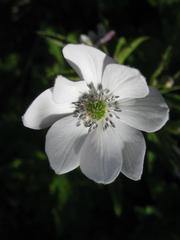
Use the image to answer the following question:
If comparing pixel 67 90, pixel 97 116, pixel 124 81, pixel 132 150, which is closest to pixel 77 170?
pixel 97 116

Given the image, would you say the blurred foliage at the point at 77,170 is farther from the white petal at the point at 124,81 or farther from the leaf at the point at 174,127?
the white petal at the point at 124,81

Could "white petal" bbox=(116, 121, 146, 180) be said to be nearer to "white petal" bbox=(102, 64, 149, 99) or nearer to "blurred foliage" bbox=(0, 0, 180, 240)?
"white petal" bbox=(102, 64, 149, 99)

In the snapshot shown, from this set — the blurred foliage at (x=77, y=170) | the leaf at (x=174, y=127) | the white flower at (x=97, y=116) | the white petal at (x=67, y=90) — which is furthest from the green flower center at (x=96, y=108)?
the leaf at (x=174, y=127)

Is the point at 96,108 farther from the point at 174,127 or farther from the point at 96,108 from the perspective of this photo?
the point at 174,127

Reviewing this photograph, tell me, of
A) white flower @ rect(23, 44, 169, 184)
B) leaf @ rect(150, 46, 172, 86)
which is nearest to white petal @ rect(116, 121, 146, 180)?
white flower @ rect(23, 44, 169, 184)

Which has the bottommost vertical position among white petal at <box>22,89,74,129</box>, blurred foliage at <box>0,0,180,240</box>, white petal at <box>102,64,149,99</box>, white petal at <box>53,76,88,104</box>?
blurred foliage at <box>0,0,180,240</box>

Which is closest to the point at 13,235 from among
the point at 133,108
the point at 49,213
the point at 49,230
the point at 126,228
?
the point at 49,230
